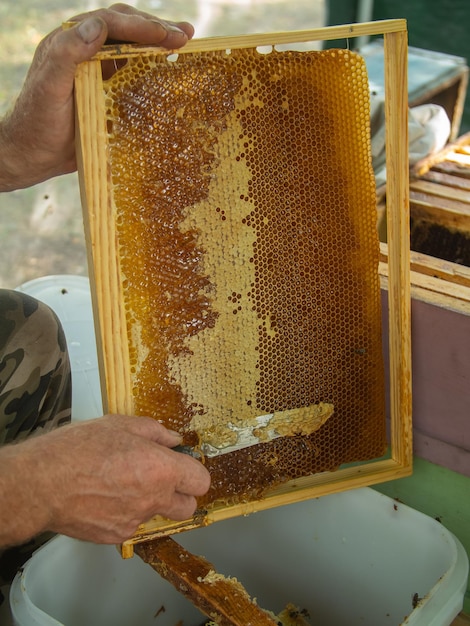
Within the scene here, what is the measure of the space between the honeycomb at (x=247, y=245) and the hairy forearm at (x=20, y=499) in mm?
205

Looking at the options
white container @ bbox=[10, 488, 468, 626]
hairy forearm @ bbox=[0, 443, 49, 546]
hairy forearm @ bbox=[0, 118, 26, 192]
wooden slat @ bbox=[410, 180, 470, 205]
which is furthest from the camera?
wooden slat @ bbox=[410, 180, 470, 205]

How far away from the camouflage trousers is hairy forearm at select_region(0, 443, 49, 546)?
1.44 ft

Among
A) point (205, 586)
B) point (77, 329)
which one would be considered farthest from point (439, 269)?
point (77, 329)

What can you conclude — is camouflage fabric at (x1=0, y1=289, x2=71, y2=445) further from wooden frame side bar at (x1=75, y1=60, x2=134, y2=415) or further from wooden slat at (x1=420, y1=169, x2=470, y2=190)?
wooden slat at (x1=420, y1=169, x2=470, y2=190)

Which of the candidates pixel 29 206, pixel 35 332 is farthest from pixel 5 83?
pixel 35 332

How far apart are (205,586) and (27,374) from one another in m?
0.59

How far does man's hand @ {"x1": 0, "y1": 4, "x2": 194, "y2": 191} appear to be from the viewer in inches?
38.6

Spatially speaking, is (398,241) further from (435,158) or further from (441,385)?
(435,158)

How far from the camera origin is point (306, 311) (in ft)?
3.94

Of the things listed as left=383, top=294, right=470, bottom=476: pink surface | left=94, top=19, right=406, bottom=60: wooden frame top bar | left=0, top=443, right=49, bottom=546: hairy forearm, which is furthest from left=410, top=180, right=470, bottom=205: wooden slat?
left=0, top=443, right=49, bottom=546: hairy forearm

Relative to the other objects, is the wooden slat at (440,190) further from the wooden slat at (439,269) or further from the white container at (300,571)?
the white container at (300,571)

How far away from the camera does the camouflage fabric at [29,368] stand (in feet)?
4.60

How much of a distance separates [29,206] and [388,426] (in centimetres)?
305

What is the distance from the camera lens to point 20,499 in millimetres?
953
